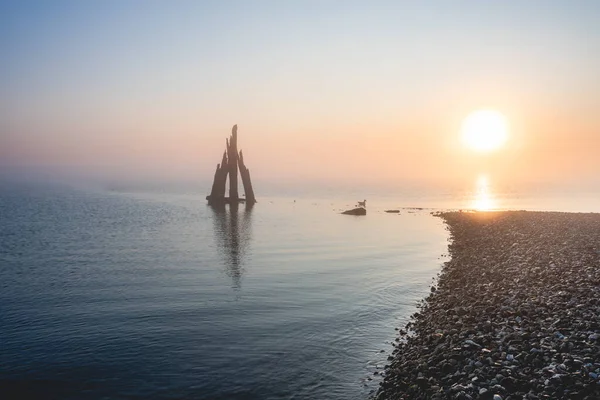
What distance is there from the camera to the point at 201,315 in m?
20.4

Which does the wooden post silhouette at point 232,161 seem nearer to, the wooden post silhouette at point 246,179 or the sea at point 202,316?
the wooden post silhouette at point 246,179

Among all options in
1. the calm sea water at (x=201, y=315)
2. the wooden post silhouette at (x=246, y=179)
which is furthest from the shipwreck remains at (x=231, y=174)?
the calm sea water at (x=201, y=315)

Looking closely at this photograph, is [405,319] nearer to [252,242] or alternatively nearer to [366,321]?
[366,321]

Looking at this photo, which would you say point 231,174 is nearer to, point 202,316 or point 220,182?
point 220,182

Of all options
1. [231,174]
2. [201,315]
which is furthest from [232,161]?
[201,315]

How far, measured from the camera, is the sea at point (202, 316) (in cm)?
1343

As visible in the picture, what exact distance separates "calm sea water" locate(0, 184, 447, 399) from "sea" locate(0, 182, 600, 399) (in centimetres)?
7

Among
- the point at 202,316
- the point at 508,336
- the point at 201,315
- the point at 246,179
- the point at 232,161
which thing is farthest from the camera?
the point at 246,179

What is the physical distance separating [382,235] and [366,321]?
34.3 m

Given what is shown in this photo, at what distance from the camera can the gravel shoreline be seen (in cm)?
1035

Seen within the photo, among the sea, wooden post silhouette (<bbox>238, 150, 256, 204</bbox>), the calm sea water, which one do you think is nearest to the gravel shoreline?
the sea

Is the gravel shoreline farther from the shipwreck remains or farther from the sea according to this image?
the shipwreck remains

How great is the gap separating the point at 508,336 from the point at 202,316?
13.1 metres

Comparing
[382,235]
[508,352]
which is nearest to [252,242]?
[382,235]
